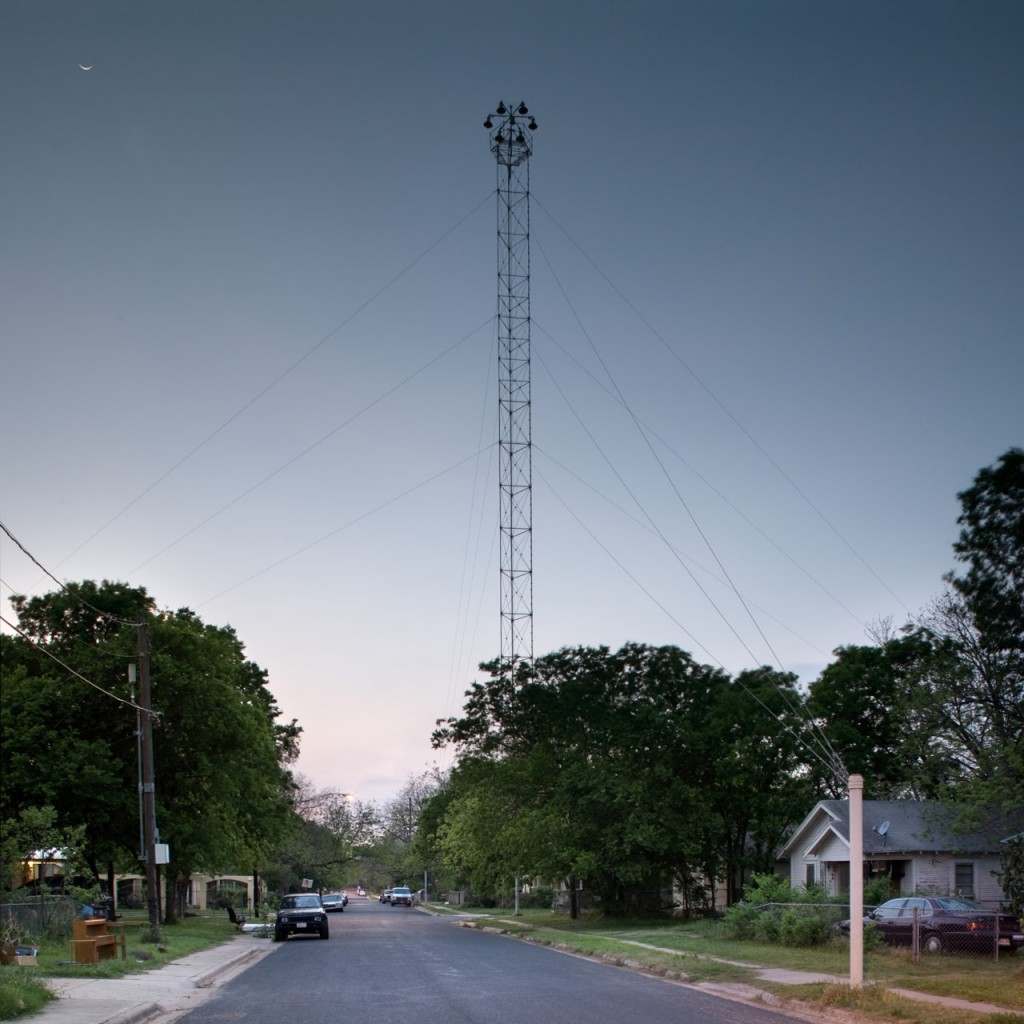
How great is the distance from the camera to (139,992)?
20469 millimetres

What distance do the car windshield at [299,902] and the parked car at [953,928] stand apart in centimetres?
2063

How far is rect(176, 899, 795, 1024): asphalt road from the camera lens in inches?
660

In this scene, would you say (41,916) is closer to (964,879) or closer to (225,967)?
(225,967)

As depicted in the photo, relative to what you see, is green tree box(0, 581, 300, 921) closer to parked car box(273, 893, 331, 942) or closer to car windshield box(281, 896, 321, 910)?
car windshield box(281, 896, 321, 910)

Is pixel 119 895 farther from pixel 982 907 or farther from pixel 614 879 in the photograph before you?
pixel 982 907

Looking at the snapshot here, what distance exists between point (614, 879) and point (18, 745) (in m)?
24.6

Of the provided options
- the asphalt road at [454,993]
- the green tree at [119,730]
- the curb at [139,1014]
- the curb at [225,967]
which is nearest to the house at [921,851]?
the asphalt road at [454,993]

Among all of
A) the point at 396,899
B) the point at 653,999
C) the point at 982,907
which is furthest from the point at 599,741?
the point at 396,899

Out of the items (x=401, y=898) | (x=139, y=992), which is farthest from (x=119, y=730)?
(x=401, y=898)

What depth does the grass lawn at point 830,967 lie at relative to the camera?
16.5 metres

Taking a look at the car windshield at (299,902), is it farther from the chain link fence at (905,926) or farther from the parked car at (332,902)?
the parked car at (332,902)

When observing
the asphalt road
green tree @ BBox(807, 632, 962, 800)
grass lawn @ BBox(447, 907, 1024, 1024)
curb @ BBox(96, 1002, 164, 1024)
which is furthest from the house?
curb @ BBox(96, 1002, 164, 1024)

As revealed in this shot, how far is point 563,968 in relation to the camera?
85.8ft

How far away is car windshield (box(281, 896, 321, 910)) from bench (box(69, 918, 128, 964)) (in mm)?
15253
